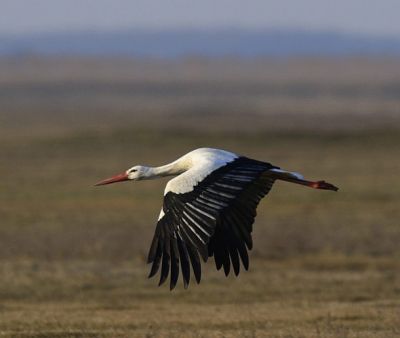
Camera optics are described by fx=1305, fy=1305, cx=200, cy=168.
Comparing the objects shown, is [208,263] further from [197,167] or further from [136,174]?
[197,167]

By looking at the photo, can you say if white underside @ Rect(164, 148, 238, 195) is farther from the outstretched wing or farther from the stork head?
the stork head

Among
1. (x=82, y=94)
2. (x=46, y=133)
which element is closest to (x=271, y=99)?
(x=82, y=94)

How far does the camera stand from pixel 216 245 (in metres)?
10.7

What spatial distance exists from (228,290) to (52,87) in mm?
117034

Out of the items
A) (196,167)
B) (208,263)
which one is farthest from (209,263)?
(196,167)

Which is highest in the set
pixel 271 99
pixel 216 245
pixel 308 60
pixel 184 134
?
pixel 308 60

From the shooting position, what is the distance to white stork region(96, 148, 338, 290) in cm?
1003

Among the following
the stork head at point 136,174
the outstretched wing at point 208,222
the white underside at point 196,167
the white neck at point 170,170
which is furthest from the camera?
the stork head at point 136,174

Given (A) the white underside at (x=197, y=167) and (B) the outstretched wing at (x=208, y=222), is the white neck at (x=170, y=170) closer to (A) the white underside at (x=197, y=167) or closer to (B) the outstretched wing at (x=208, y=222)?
(A) the white underside at (x=197, y=167)

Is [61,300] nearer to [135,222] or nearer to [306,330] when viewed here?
[306,330]

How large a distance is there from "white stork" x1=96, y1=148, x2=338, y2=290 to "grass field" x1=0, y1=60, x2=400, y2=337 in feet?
3.36

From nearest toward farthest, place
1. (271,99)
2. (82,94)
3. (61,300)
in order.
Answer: (61,300) < (271,99) < (82,94)

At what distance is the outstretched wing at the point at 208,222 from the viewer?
32.8 feet

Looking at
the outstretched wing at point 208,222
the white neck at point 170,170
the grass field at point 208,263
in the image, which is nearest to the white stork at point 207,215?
the outstretched wing at point 208,222
